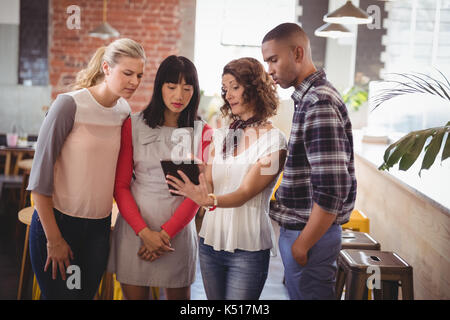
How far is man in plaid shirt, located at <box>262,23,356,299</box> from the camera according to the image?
4.78 ft

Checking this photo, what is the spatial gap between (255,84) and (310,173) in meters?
0.37

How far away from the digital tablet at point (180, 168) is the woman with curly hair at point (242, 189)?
0.07 feet

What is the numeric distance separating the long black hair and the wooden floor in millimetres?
1658

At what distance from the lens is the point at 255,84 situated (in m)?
1.69

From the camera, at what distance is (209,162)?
5.81 ft

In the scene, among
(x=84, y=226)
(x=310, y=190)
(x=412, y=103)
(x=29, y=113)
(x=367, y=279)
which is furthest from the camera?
(x=29, y=113)

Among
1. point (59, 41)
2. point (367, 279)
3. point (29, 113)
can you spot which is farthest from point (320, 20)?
point (367, 279)

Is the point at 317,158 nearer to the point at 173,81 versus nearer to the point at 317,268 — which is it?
the point at 317,268

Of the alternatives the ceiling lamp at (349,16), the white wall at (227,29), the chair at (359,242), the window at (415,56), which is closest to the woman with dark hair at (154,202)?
the chair at (359,242)

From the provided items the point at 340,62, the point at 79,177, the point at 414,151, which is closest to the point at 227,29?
the point at 340,62

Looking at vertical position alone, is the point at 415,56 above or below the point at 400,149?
above

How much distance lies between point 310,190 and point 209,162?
400mm

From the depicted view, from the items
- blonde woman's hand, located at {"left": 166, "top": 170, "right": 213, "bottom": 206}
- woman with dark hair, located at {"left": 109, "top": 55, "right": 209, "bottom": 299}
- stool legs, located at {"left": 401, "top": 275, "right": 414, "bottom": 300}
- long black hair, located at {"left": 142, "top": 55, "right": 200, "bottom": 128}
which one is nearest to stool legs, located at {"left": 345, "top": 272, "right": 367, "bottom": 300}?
stool legs, located at {"left": 401, "top": 275, "right": 414, "bottom": 300}
